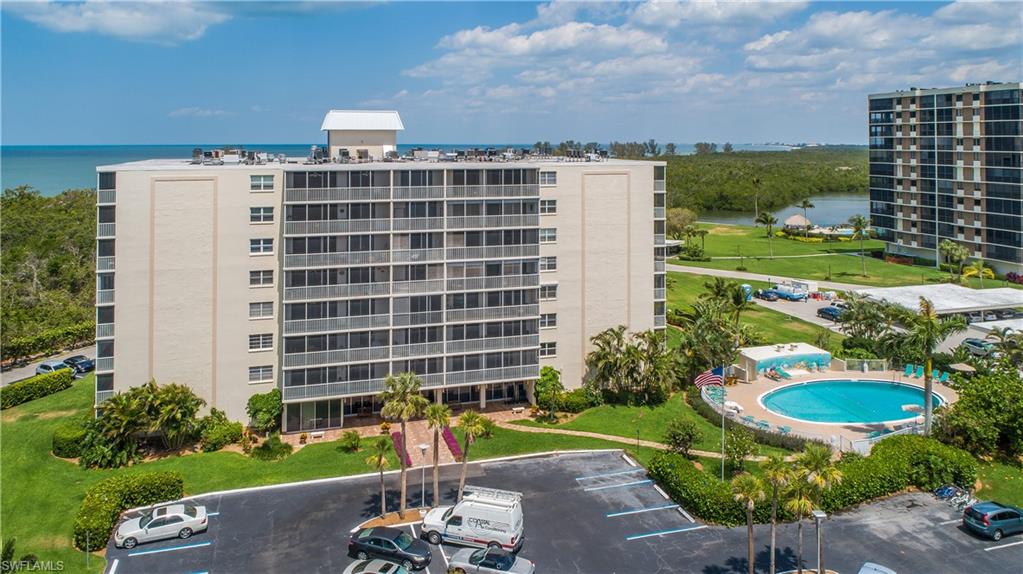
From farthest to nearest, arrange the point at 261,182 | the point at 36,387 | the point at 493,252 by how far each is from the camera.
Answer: the point at 36,387 → the point at 493,252 → the point at 261,182

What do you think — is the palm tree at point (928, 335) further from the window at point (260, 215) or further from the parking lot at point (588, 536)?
the window at point (260, 215)

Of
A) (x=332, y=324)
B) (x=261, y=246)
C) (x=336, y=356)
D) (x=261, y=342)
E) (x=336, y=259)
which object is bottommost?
(x=336, y=356)

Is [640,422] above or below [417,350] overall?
below

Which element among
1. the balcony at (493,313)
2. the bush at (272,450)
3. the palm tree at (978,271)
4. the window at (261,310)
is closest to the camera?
the bush at (272,450)

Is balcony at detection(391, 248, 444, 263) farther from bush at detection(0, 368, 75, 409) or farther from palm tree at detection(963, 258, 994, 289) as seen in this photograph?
palm tree at detection(963, 258, 994, 289)

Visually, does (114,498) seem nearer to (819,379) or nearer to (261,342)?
(261,342)

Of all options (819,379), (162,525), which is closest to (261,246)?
(162,525)

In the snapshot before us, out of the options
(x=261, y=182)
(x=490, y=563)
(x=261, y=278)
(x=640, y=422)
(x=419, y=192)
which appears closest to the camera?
(x=490, y=563)

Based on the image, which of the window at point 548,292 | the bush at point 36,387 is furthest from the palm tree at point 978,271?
the bush at point 36,387
